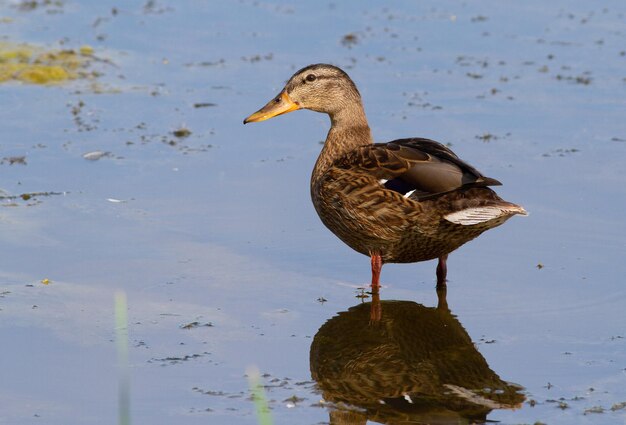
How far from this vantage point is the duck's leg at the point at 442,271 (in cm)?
714

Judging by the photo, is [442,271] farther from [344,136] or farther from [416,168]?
[344,136]

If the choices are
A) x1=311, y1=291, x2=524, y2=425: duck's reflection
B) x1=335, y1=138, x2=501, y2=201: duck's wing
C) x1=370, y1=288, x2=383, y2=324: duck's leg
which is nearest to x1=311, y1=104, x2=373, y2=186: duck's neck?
x1=335, y1=138, x2=501, y2=201: duck's wing

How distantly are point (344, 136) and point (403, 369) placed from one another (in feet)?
7.71

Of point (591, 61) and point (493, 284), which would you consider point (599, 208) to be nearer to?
point (493, 284)

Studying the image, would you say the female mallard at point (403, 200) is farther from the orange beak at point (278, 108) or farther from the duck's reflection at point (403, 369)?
the orange beak at point (278, 108)

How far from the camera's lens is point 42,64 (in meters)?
11.6

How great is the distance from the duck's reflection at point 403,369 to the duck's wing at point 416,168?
0.68m

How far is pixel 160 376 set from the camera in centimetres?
570

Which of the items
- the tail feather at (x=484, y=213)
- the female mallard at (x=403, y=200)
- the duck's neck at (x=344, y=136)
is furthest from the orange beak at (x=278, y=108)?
the tail feather at (x=484, y=213)

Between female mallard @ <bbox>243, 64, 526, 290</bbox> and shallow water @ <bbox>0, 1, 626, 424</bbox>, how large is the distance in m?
0.30

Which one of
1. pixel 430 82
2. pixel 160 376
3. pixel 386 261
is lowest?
pixel 160 376

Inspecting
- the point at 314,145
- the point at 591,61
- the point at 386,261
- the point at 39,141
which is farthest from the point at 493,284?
the point at 591,61

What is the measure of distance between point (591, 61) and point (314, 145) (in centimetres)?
338

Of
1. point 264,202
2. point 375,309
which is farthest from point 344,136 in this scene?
point 375,309
